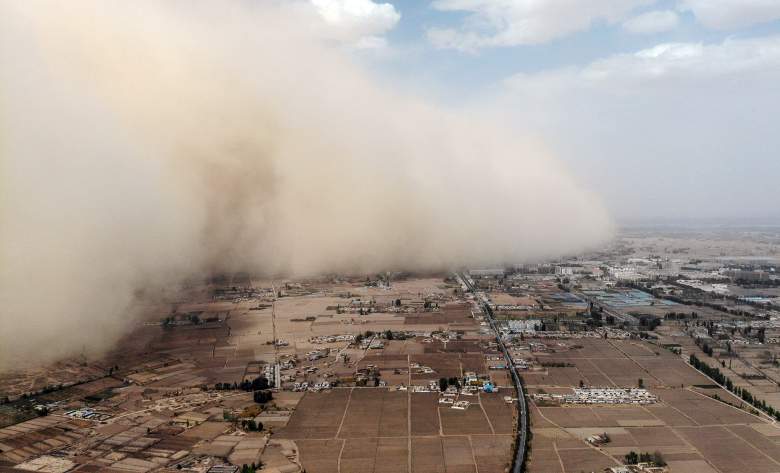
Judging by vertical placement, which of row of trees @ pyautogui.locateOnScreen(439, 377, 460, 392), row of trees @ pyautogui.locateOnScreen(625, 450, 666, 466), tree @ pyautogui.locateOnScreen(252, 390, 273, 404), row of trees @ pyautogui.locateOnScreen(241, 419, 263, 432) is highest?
tree @ pyautogui.locateOnScreen(252, 390, 273, 404)

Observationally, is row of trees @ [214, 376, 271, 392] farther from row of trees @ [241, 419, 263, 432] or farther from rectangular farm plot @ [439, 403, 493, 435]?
rectangular farm plot @ [439, 403, 493, 435]

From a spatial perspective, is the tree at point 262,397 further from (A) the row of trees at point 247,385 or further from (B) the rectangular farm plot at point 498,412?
(B) the rectangular farm plot at point 498,412

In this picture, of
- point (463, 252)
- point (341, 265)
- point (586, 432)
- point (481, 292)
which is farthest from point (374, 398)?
point (463, 252)

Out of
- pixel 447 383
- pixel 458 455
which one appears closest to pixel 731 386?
pixel 447 383

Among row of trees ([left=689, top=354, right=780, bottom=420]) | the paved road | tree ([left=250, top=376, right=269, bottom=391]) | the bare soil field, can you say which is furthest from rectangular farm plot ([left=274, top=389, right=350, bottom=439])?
row of trees ([left=689, top=354, right=780, bottom=420])

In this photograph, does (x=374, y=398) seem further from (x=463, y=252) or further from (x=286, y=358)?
(x=463, y=252)

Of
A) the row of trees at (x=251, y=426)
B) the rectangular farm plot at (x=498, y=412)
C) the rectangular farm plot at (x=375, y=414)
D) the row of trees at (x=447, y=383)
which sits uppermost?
the row of trees at (x=251, y=426)

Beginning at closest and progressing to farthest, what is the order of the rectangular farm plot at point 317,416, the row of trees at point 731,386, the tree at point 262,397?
1. the rectangular farm plot at point 317,416
2. the row of trees at point 731,386
3. the tree at point 262,397

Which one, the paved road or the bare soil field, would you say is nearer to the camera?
the paved road

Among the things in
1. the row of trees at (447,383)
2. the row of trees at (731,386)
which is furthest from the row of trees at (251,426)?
the row of trees at (731,386)

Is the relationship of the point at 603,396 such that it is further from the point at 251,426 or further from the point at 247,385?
the point at 247,385
